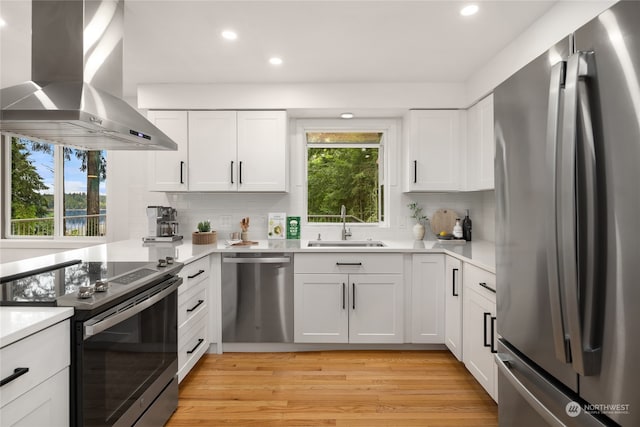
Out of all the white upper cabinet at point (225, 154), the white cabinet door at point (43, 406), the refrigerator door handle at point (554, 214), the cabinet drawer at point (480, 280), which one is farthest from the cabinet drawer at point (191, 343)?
the refrigerator door handle at point (554, 214)

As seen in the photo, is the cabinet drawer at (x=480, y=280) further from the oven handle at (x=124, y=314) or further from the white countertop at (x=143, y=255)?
the oven handle at (x=124, y=314)

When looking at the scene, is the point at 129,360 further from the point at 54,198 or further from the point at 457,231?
the point at 54,198

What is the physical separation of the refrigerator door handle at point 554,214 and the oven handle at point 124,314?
158 centimetres

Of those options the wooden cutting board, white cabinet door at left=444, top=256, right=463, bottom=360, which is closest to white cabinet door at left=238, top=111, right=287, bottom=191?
the wooden cutting board

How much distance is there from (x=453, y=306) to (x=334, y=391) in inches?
45.9

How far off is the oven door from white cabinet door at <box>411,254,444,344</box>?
194 centimetres

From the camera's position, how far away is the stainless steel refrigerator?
845 mm

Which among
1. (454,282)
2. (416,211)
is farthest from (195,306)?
(416,211)

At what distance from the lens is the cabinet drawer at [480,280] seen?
7.00 feet

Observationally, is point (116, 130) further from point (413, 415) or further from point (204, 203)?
point (413, 415)

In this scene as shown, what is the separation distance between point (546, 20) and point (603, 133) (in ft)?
5.51

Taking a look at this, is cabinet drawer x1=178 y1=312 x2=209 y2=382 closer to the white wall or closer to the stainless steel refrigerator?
the stainless steel refrigerator

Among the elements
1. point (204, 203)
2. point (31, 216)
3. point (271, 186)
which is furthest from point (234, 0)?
point (31, 216)

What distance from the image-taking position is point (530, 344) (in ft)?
4.09
